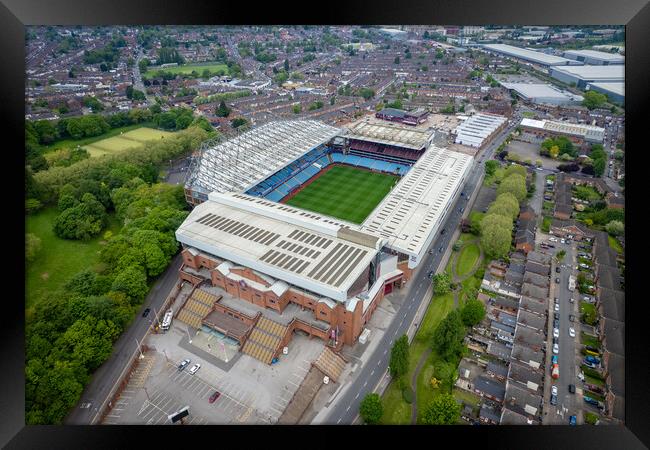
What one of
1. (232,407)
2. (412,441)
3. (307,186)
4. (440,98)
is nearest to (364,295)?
(232,407)

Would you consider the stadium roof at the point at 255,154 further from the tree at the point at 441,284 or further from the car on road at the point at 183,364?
the tree at the point at 441,284

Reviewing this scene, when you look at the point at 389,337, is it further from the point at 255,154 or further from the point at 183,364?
the point at 255,154

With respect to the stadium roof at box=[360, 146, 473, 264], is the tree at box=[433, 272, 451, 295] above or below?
below

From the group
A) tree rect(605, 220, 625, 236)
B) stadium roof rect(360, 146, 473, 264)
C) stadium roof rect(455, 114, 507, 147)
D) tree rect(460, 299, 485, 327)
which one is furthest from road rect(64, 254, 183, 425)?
stadium roof rect(455, 114, 507, 147)

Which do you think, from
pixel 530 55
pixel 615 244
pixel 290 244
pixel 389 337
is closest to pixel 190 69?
pixel 290 244

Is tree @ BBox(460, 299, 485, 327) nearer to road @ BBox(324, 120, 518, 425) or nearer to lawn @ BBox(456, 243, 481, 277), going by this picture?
road @ BBox(324, 120, 518, 425)

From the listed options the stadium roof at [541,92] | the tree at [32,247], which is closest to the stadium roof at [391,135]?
the stadium roof at [541,92]
